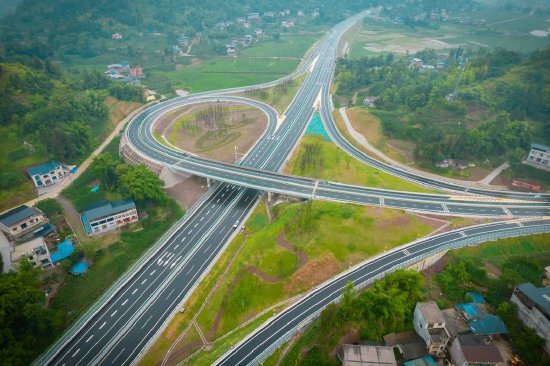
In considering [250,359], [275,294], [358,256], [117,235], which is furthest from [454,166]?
[117,235]

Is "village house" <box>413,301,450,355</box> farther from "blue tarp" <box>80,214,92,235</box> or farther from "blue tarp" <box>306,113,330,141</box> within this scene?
"blue tarp" <box>306,113,330,141</box>

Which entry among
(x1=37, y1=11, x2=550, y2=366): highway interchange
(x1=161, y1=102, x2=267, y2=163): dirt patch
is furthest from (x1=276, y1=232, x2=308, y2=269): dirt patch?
(x1=161, y1=102, x2=267, y2=163): dirt patch

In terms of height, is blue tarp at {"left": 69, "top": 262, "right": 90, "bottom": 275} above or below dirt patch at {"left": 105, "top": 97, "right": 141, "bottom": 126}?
below

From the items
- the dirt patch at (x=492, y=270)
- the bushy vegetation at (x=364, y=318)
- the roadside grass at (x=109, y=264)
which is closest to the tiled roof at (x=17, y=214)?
the roadside grass at (x=109, y=264)

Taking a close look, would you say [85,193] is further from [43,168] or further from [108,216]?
[108,216]

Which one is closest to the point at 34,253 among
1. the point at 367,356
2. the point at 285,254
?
the point at 285,254

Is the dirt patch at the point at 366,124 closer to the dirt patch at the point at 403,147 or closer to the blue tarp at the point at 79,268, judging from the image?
the dirt patch at the point at 403,147

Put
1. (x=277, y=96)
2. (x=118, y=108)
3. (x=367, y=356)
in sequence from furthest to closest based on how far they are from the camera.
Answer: (x=277, y=96)
(x=118, y=108)
(x=367, y=356)
